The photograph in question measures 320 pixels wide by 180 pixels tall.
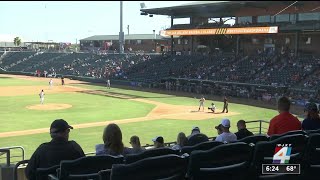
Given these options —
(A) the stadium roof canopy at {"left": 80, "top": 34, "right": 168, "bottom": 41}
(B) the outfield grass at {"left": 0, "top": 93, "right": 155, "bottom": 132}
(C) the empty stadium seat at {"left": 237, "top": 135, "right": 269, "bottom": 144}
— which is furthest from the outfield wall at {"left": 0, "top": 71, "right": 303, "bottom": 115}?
(A) the stadium roof canopy at {"left": 80, "top": 34, "right": 168, "bottom": 41}

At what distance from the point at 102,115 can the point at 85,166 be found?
2507cm

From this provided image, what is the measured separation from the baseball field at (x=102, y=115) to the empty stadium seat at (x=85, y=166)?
1276 cm

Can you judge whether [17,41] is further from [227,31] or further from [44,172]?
[44,172]

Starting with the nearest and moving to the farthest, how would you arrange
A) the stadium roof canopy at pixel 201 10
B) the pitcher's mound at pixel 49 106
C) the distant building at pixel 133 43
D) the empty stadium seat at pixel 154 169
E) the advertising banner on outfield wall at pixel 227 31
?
1. the empty stadium seat at pixel 154 169
2. the pitcher's mound at pixel 49 106
3. the advertising banner on outfield wall at pixel 227 31
4. the stadium roof canopy at pixel 201 10
5. the distant building at pixel 133 43

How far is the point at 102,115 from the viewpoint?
95.2 ft

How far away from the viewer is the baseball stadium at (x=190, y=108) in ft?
14.3

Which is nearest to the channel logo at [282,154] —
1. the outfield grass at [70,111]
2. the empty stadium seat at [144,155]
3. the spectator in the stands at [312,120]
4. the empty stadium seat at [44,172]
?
the empty stadium seat at [144,155]

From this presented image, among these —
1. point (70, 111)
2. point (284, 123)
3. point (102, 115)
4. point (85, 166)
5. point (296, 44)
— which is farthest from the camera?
point (296, 44)

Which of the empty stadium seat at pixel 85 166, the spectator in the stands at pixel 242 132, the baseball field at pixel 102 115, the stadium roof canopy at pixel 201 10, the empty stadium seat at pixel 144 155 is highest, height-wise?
the stadium roof canopy at pixel 201 10

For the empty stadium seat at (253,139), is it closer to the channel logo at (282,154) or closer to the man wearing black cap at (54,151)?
the channel logo at (282,154)

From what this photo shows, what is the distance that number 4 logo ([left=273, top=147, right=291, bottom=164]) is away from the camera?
186 inches

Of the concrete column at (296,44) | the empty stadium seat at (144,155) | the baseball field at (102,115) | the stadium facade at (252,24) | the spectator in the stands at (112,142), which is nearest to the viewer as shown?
the empty stadium seat at (144,155)

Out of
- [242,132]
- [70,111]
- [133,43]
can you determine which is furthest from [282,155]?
[133,43]

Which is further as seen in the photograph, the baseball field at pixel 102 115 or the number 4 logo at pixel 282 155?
the baseball field at pixel 102 115
